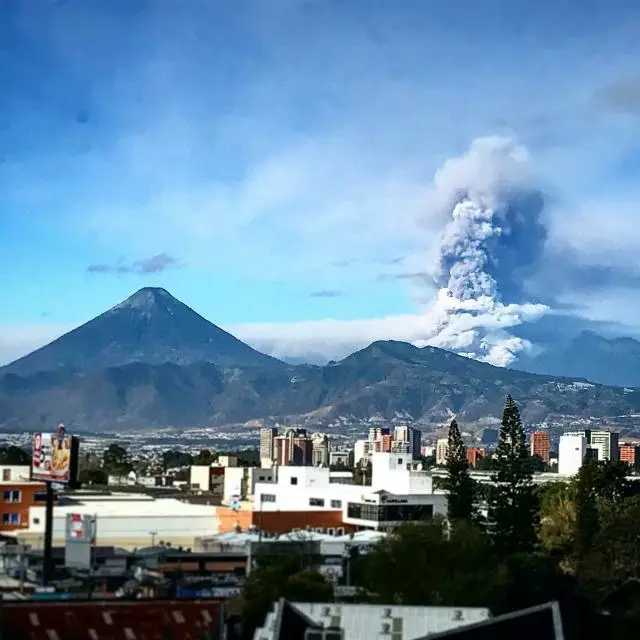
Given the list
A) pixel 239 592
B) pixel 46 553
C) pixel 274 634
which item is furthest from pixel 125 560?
pixel 274 634

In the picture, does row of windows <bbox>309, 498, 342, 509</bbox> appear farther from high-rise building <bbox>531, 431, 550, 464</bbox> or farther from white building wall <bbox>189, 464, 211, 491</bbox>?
high-rise building <bbox>531, 431, 550, 464</bbox>

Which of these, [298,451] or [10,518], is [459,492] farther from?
[298,451]

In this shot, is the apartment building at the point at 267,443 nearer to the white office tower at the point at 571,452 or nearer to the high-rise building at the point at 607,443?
the high-rise building at the point at 607,443

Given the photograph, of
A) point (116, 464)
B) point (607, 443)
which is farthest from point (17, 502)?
point (607, 443)

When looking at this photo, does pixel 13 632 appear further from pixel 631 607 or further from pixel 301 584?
pixel 631 607

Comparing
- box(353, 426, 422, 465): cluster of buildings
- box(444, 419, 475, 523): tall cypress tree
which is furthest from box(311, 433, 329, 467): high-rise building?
box(444, 419, 475, 523): tall cypress tree

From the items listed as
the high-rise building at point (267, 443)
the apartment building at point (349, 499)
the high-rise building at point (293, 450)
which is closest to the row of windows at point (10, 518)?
the apartment building at point (349, 499)
